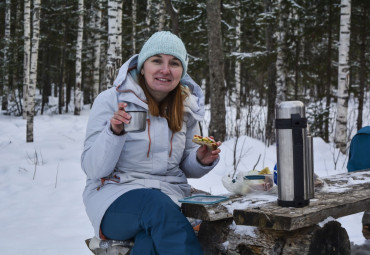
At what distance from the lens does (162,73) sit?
8.52 ft

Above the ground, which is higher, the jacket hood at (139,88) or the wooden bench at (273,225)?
the jacket hood at (139,88)

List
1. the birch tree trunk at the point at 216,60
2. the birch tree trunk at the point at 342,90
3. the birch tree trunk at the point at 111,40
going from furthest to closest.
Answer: the birch tree trunk at the point at 342,90, the birch tree trunk at the point at 216,60, the birch tree trunk at the point at 111,40

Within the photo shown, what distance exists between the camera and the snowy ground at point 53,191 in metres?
3.98

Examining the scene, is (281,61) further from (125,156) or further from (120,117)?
(120,117)

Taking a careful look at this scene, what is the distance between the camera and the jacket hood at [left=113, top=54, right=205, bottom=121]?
2560 mm

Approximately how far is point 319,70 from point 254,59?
2.05 meters

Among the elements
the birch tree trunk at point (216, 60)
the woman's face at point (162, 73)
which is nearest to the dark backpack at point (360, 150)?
the woman's face at point (162, 73)

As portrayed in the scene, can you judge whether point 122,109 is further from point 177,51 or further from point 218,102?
point 218,102

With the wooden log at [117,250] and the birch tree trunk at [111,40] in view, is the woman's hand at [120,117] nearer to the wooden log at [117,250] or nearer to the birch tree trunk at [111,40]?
the wooden log at [117,250]

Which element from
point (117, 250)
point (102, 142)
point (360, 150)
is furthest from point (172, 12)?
point (117, 250)

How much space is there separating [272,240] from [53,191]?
434 centimetres

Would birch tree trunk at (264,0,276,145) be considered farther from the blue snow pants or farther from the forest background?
the blue snow pants

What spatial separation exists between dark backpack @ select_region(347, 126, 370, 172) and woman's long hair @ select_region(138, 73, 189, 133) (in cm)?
166

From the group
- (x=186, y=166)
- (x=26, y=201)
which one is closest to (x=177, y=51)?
(x=186, y=166)
